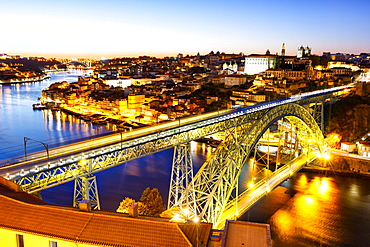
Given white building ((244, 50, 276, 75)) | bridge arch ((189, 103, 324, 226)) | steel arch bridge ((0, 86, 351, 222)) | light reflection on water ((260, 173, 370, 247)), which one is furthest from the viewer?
white building ((244, 50, 276, 75))

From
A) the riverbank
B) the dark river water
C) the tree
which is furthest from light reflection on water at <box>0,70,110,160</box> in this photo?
the riverbank

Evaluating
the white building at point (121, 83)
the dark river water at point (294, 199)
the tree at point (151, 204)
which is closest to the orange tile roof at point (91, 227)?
the dark river water at point (294, 199)

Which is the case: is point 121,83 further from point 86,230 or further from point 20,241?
point 86,230

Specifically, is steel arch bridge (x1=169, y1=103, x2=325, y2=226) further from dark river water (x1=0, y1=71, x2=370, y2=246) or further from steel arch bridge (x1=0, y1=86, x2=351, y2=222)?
dark river water (x1=0, y1=71, x2=370, y2=246)

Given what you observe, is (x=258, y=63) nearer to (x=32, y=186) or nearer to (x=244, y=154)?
(x=244, y=154)

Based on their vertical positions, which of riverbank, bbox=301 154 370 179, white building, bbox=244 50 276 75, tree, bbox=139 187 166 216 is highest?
white building, bbox=244 50 276 75

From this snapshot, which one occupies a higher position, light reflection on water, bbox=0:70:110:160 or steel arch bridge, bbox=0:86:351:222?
steel arch bridge, bbox=0:86:351:222

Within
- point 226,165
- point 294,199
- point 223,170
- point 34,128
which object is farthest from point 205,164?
point 34,128
